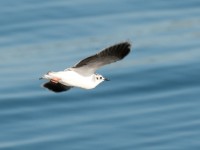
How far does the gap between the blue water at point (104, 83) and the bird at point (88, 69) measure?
9612 mm

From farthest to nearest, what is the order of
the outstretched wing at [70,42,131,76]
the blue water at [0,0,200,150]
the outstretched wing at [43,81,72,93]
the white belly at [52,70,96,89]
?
the blue water at [0,0,200,150] → the outstretched wing at [43,81,72,93] → the white belly at [52,70,96,89] → the outstretched wing at [70,42,131,76]

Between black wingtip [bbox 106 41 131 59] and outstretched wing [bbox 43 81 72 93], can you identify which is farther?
outstretched wing [bbox 43 81 72 93]

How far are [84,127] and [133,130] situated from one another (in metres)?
1.10

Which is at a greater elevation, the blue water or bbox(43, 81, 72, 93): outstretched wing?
the blue water

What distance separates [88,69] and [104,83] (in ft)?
41.8

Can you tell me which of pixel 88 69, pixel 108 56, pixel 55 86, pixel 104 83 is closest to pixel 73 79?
pixel 88 69

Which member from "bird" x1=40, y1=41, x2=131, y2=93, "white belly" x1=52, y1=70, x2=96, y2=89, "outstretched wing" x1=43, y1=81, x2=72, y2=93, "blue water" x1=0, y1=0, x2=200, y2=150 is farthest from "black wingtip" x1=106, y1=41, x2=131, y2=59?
"blue water" x1=0, y1=0, x2=200, y2=150

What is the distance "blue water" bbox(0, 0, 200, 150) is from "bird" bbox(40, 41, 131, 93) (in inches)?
378

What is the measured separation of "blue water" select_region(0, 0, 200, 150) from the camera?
104ft

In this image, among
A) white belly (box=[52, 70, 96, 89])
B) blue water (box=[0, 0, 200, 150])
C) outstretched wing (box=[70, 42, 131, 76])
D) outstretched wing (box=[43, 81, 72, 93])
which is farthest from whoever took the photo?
blue water (box=[0, 0, 200, 150])

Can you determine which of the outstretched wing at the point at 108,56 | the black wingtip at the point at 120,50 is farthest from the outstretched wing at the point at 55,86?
the black wingtip at the point at 120,50

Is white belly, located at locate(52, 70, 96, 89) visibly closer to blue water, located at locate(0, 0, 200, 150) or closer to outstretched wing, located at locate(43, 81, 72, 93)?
outstretched wing, located at locate(43, 81, 72, 93)

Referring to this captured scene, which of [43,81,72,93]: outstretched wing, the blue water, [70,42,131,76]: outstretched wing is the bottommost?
[70,42,131,76]: outstretched wing

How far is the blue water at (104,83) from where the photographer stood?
31750 millimetres
